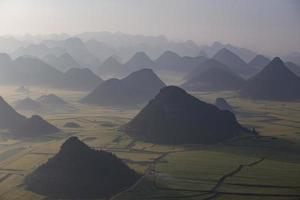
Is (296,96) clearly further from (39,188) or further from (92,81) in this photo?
(39,188)

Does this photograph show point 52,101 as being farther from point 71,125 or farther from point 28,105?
point 71,125

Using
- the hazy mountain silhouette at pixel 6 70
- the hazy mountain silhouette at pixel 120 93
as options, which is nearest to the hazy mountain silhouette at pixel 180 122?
the hazy mountain silhouette at pixel 120 93

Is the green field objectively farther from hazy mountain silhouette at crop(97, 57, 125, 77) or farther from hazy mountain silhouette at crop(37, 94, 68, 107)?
hazy mountain silhouette at crop(97, 57, 125, 77)

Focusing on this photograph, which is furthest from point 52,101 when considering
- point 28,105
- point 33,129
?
point 33,129

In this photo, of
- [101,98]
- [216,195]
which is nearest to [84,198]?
[216,195]

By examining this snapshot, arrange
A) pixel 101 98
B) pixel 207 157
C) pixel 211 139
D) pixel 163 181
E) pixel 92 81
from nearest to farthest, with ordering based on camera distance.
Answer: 1. pixel 163 181
2. pixel 207 157
3. pixel 211 139
4. pixel 101 98
5. pixel 92 81

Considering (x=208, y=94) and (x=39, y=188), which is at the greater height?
(x=208, y=94)

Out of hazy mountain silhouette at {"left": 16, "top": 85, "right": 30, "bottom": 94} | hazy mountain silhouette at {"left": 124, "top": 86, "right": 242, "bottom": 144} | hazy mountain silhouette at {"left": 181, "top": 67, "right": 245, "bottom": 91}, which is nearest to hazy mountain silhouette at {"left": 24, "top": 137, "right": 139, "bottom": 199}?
hazy mountain silhouette at {"left": 124, "top": 86, "right": 242, "bottom": 144}
